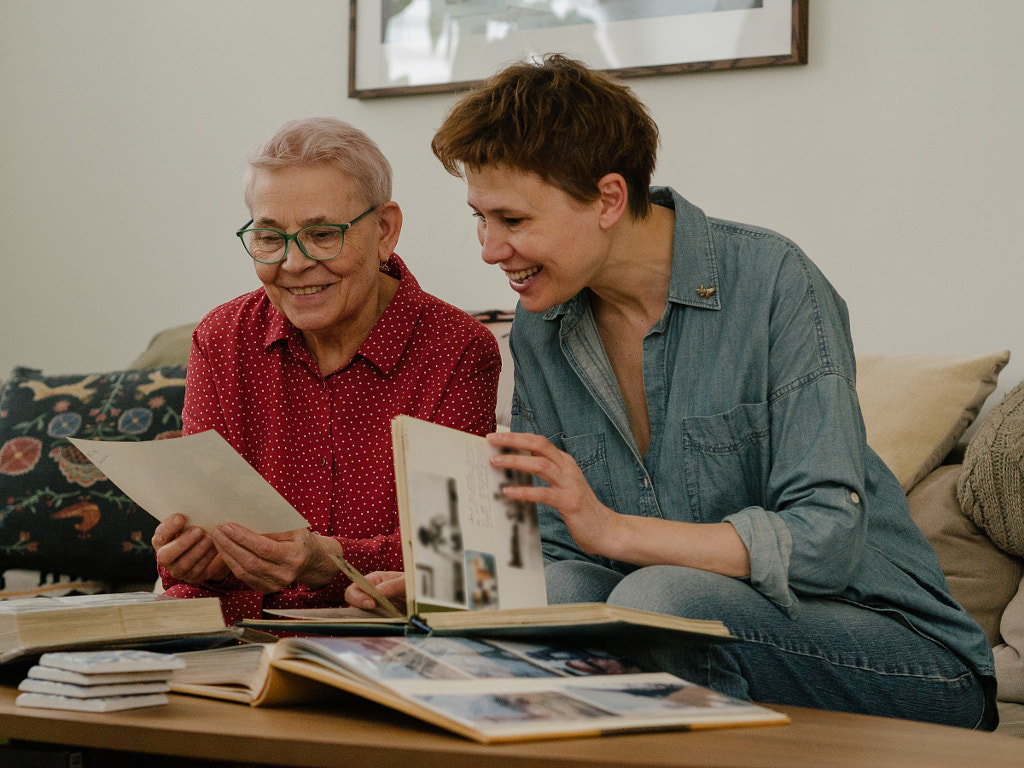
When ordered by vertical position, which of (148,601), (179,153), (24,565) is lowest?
(24,565)

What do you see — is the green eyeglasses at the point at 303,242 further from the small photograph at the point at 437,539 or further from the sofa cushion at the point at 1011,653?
the sofa cushion at the point at 1011,653

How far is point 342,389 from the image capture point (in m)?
1.61

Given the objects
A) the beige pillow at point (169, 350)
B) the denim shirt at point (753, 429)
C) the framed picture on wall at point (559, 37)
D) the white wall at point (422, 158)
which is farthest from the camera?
the beige pillow at point (169, 350)

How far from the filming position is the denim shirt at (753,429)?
113 centimetres

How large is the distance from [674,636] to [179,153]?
235 centimetres

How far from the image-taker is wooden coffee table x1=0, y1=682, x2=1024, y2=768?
0.65 meters

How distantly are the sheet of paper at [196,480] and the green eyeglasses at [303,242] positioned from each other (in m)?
0.40

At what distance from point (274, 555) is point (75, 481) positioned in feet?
3.41

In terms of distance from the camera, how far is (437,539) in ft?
3.03

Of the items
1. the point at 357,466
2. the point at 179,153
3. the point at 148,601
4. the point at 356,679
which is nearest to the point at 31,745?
the point at 148,601

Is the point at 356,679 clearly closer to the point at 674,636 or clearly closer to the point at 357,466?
the point at 674,636

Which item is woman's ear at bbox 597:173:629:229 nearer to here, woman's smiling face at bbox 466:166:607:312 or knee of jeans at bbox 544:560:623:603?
woman's smiling face at bbox 466:166:607:312

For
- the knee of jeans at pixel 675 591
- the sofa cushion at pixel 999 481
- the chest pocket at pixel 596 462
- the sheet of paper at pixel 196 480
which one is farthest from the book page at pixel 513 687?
the sofa cushion at pixel 999 481

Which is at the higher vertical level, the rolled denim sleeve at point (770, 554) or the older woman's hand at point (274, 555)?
the rolled denim sleeve at point (770, 554)
